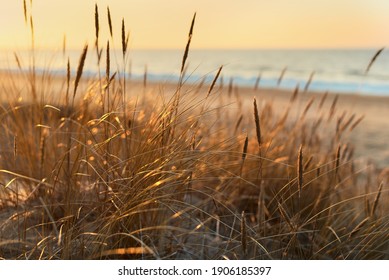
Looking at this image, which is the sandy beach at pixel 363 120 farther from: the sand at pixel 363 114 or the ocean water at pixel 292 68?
the ocean water at pixel 292 68

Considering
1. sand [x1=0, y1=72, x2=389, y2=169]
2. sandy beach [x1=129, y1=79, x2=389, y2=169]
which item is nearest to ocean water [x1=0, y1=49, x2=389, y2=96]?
sand [x1=0, y1=72, x2=389, y2=169]

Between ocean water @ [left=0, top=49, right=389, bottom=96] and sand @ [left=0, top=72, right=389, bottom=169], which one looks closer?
sand @ [left=0, top=72, right=389, bottom=169]

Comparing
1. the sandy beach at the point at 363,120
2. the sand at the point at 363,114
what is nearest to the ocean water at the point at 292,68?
the sand at the point at 363,114

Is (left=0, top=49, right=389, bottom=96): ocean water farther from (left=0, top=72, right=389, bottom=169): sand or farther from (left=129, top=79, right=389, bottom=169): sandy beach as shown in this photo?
(left=129, top=79, right=389, bottom=169): sandy beach

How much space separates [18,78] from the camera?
2709mm

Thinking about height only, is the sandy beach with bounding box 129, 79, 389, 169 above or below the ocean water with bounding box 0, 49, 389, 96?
above

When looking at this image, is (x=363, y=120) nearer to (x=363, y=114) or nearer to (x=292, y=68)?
(x=363, y=114)

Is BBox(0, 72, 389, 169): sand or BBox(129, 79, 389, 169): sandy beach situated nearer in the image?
BBox(0, 72, 389, 169): sand

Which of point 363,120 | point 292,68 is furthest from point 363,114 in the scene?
point 292,68
